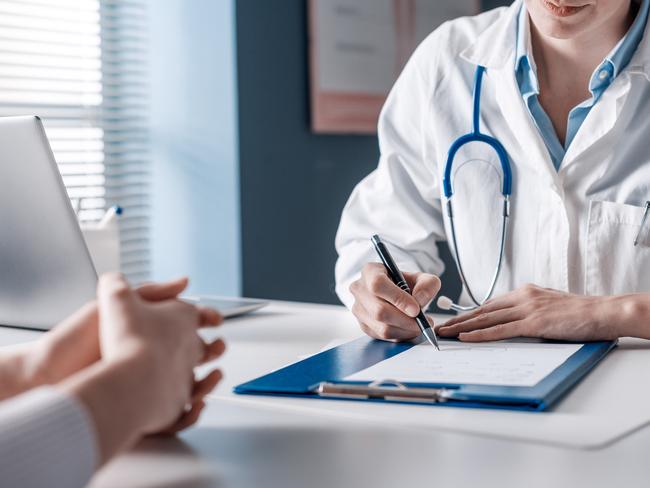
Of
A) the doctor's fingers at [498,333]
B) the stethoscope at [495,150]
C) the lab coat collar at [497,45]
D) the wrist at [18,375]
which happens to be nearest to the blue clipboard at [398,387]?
the doctor's fingers at [498,333]

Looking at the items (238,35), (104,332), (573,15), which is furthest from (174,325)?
(238,35)

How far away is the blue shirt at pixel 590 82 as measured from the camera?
1.49 meters

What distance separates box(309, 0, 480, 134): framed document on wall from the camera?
2.88 meters

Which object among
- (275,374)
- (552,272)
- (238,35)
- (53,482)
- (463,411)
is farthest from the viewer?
(238,35)

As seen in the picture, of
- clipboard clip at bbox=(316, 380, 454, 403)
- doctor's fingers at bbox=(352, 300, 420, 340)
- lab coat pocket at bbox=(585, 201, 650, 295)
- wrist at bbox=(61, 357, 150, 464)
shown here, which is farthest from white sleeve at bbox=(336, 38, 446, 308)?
wrist at bbox=(61, 357, 150, 464)

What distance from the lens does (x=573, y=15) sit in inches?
55.6

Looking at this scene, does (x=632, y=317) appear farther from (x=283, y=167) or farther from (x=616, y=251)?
(x=283, y=167)

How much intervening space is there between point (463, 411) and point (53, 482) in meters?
0.40

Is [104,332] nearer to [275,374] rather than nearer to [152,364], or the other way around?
[152,364]

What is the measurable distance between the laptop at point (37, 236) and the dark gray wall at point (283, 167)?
1.35 meters

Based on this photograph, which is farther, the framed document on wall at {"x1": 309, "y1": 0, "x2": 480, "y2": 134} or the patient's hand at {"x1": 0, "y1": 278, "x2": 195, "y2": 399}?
the framed document on wall at {"x1": 309, "y1": 0, "x2": 480, "y2": 134}

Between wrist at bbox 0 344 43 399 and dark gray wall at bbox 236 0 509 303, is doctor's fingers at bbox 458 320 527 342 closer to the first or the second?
wrist at bbox 0 344 43 399

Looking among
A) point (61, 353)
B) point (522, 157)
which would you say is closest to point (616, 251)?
point (522, 157)

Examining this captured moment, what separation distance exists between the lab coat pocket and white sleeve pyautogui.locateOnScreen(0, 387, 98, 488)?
3.53 feet
